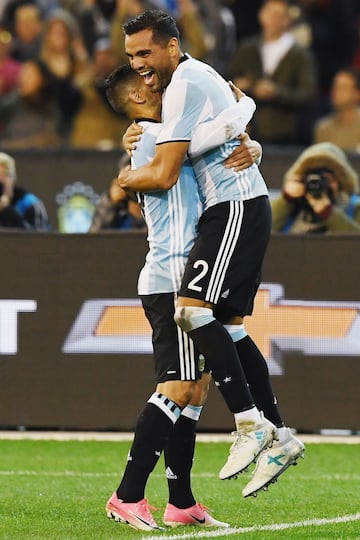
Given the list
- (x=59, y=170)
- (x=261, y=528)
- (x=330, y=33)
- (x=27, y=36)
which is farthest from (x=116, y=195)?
(x=330, y=33)

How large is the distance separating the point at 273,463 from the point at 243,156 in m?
1.37

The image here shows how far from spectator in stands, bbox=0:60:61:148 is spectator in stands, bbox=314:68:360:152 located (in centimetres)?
297

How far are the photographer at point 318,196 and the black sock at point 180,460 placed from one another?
4.18 meters

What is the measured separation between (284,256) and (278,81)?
5.18 meters

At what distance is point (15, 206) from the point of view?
11.0 meters

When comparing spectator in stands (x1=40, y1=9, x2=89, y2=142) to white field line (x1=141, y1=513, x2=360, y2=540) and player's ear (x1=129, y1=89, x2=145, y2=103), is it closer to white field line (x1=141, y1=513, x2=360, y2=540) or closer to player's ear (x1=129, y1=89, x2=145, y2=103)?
player's ear (x1=129, y1=89, x2=145, y2=103)

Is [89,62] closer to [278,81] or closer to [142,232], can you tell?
[278,81]

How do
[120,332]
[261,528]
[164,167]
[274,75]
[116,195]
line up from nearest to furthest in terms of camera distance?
[164,167] < [261,528] < [120,332] < [116,195] < [274,75]

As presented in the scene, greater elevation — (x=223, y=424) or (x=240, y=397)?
(x=240, y=397)

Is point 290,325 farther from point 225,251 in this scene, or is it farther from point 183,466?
point 225,251

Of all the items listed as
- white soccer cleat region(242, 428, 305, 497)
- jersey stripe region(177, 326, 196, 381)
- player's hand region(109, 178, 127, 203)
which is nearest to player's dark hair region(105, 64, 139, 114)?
jersey stripe region(177, 326, 196, 381)

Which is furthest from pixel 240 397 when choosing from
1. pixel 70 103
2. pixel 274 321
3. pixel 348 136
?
pixel 70 103

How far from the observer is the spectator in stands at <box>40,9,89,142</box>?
14.4m

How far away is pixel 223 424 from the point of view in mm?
9141
